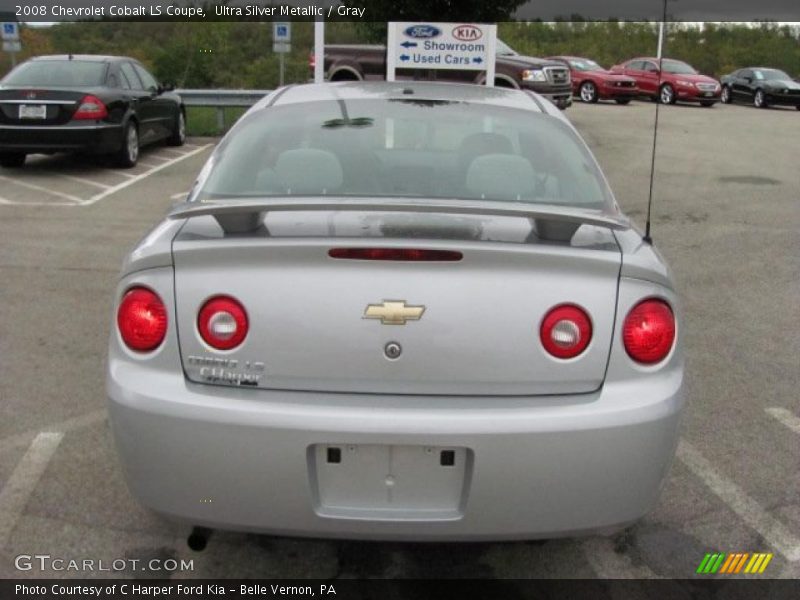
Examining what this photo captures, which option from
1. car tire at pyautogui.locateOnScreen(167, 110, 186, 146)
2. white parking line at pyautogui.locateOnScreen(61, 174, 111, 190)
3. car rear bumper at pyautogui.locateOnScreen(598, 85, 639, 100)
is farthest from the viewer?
car rear bumper at pyautogui.locateOnScreen(598, 85, 639, 100)

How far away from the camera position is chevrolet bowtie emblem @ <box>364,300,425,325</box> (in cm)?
249

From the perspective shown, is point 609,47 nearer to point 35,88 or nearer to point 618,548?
point 35,88

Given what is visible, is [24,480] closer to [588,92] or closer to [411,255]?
[411,255]

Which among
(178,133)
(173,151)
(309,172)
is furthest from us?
(178,133)

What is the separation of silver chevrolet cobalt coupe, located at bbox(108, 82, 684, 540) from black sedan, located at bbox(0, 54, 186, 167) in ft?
31.0

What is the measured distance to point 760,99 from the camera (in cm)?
2908

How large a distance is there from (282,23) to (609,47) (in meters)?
49.2

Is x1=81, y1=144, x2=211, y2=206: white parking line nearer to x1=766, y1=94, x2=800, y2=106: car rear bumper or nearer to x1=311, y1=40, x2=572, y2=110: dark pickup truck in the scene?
x1=311, y1=40, x2=572, y2=110: dark pickup truck

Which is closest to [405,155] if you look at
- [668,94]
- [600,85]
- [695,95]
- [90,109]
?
[90,109]

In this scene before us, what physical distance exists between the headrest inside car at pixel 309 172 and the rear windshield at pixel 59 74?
9372 millimetres

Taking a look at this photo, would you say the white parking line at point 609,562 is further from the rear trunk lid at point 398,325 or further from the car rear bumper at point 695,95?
the car rear bumper at point 695,95

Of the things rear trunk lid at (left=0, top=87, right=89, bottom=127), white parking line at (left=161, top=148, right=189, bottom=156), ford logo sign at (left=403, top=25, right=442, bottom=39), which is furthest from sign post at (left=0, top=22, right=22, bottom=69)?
ford logo sign at (left=403, top=25, right=442, bottom=39)

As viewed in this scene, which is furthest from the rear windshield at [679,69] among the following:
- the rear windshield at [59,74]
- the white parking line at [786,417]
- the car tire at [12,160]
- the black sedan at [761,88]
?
the white parking line at [786,417]

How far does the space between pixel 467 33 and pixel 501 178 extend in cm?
1112
